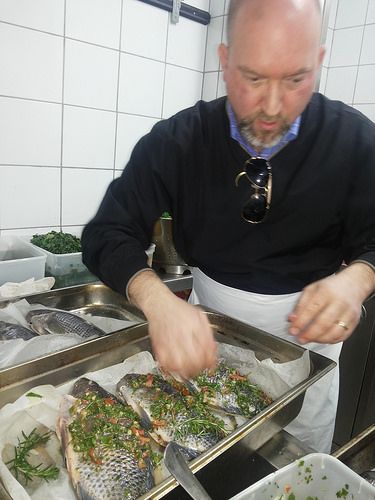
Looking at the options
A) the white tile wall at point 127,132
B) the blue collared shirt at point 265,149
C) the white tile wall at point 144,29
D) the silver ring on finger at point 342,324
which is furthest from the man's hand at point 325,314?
the white tile wall at point 144,29

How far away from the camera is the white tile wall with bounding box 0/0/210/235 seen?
64.6 inches

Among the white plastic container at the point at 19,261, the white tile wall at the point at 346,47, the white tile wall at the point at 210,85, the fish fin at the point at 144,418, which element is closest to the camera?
the fish fin at the point at 144,418

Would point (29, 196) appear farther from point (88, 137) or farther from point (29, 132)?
point (88, 137)

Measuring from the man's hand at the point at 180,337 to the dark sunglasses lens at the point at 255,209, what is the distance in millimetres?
428

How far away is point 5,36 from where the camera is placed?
5.14ft

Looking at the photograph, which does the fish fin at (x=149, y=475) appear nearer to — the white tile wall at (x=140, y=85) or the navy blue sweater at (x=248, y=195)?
the navy blue sweater at (x=248, y=195)

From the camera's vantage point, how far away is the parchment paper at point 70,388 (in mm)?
702

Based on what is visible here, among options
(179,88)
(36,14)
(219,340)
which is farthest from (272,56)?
(179,88)

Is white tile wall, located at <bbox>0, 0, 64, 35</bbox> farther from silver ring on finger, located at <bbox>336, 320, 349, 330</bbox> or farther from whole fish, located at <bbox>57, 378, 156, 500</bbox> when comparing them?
silver ring on finger, located at <bbox>336, 320, 349, 330</bbox>

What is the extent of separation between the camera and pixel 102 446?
771 millimetres

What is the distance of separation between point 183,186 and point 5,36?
38.9 inches

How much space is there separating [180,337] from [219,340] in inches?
16.8

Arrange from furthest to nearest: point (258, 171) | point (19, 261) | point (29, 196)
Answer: point (29, 196), point (19, 261), point (258, 171)

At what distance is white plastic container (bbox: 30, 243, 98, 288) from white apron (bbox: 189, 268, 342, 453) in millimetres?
578
